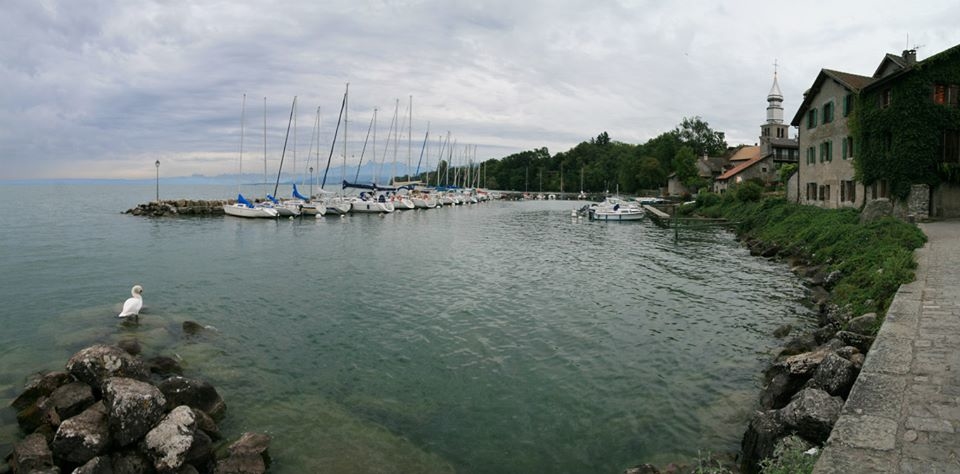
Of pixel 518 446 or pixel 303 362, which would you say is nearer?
pixel 518 446

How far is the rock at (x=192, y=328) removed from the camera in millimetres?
16398

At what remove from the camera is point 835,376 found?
966 cm

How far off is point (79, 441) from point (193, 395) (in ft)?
7.08

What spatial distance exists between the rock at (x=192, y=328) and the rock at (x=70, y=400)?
606 cm

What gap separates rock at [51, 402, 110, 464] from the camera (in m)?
8.69

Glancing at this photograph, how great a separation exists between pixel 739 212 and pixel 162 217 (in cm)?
5994

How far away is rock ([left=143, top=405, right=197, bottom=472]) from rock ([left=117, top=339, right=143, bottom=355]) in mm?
5646

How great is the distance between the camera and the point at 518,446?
1008cm

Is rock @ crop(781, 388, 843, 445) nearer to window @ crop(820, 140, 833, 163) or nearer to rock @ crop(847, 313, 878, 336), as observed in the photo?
rock @ crop(847, 313, 878, 336)

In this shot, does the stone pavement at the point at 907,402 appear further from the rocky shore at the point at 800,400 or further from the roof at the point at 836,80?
the roof at the point at 836,80

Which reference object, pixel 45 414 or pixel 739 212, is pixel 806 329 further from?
pixel 739 212

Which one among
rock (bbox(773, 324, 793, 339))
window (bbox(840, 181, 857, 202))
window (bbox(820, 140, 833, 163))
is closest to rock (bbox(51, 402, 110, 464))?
rock (bbox(773, 324, 793, 339))

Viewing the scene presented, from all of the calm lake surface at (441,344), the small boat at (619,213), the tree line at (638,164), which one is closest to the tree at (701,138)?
the tree line at (638,164)

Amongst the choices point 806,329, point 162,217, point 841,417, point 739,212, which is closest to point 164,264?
point 806,329
